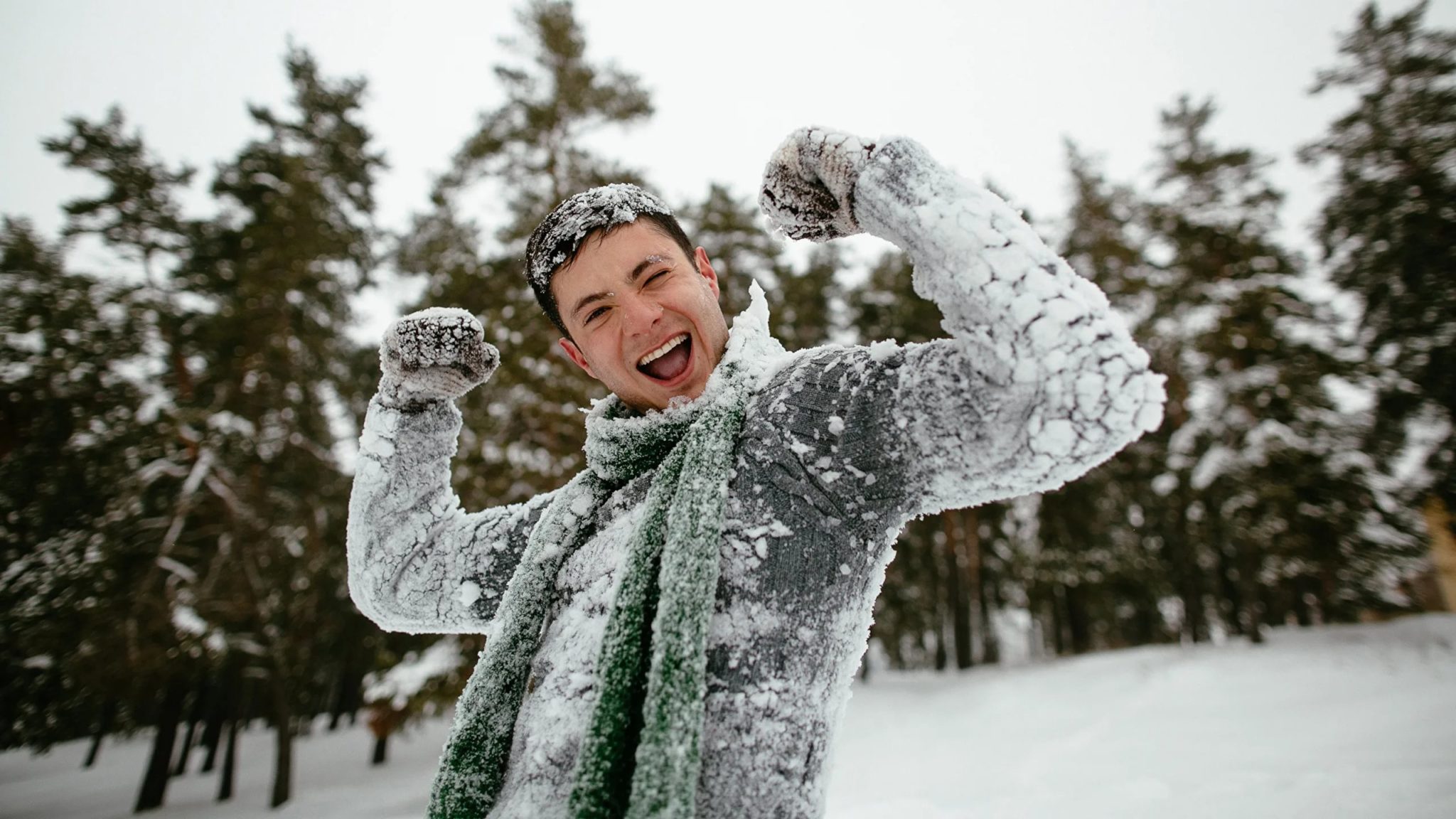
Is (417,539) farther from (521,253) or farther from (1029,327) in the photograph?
(521,253)

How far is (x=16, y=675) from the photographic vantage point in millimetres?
9836

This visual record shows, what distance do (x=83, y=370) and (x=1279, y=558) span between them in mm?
24385

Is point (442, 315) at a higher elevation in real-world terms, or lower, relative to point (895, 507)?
higher

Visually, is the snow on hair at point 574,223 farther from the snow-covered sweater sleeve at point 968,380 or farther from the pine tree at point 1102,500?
the pine tree at point 1102,500

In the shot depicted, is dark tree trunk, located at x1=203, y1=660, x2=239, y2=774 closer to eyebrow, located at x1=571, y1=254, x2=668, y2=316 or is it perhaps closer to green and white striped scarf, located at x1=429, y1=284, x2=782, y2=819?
green and white striped scarf, located at x1=429, y1=284, x2=782, y2=819

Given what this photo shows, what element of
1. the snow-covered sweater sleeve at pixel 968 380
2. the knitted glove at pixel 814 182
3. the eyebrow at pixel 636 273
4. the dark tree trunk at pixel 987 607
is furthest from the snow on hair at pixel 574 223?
the dark tree trunk at pixel 987 607

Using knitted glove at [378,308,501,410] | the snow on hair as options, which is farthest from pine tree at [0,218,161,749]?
the snow on hair

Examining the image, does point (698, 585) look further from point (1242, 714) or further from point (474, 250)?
point (1242, 714)

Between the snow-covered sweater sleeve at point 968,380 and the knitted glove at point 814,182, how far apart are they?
4cm

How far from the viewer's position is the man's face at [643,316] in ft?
4.93

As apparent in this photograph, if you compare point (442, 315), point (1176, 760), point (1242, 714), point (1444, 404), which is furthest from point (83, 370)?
point (1444, 404)

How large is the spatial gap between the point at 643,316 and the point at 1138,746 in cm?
1051

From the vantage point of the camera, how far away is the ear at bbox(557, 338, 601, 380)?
66.2 inches

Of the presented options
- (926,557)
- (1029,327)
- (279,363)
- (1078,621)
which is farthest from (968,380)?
(1078,621)
